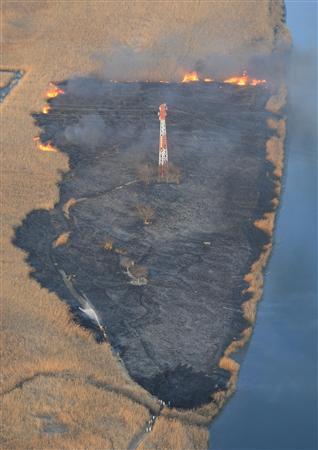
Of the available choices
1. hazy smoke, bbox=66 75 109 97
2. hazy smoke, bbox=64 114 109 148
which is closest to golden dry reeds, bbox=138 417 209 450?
hazy smoke, bbox=64 114 109 148

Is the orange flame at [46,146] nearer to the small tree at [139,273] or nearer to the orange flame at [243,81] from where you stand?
the small tree at [139,273]

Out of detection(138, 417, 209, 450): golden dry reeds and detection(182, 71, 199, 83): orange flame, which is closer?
detection(138, 417, 209, 450): golden dry reeds

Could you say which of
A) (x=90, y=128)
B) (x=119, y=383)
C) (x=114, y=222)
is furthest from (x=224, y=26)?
(x=119, y=383)

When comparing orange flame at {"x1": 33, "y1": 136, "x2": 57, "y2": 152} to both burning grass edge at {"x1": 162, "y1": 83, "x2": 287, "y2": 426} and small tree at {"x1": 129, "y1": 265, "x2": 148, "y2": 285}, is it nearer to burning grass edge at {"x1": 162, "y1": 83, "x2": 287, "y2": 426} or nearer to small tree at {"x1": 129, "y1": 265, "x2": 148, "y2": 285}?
small tree at {"x1": 129, "y1": 265, "x2": 148, "y2": 285}

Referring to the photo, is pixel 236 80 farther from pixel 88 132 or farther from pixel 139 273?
pixel 139 273

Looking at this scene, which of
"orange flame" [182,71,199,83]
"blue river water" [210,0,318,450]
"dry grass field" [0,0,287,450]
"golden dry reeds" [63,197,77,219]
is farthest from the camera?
"orange flame" [182,71,199,83]

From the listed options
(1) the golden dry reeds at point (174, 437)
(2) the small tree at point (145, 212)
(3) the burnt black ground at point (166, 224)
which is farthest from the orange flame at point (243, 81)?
(1) the golden dry reeds at point (174, 437)

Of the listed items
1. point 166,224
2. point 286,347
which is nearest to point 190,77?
point 166,224
